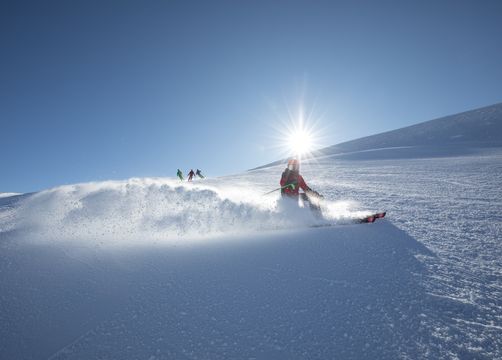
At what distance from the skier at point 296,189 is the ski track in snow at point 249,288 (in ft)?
4.40

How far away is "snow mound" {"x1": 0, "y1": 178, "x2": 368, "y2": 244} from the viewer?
177 inches

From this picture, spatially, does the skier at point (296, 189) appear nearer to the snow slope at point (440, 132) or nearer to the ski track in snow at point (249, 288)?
the ski track in snow at point (249, 288)

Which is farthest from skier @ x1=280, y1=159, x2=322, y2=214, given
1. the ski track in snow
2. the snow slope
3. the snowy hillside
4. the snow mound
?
the snow slope

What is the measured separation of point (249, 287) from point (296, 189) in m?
4.92

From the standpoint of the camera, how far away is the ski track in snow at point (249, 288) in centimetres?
186

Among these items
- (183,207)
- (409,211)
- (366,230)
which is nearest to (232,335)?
(366,230)

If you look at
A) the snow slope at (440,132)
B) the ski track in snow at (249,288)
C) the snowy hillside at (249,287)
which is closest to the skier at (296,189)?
the snowy hillside at (249,287)

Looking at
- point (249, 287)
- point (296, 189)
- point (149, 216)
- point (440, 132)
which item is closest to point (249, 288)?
point (249, 287)

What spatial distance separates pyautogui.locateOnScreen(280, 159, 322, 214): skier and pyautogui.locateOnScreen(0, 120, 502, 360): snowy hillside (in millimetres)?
1203

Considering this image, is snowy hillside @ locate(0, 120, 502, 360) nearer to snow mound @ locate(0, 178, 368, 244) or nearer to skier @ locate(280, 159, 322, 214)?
snow mound @ locate(0, 178, 368, 244)

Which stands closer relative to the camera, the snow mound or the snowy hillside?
the snowy hillside

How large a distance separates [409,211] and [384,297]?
4.24m

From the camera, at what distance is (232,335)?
1963mm

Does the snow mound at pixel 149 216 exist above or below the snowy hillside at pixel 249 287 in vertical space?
above
